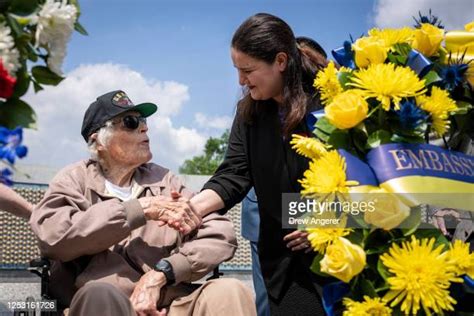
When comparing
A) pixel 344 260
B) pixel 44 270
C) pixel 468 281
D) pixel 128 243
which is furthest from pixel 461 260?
pixel 44 270

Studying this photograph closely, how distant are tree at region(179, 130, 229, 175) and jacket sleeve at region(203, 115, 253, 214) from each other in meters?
34.3

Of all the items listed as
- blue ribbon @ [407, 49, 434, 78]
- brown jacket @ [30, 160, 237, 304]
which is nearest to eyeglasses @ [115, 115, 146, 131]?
brown jacket @ [30, 160, 237, 304]

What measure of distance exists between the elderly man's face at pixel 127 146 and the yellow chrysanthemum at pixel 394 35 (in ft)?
4.50

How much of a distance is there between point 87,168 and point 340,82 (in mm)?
1465

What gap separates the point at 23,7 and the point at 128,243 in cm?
164

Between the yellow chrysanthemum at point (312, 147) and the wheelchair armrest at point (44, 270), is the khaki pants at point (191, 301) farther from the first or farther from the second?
the yellow chrysanthemum at point (312, 147)

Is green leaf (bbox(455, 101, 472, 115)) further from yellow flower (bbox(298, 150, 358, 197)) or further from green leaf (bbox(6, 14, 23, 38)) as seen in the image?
green leaf (bbox(6, 14, 23, 38))

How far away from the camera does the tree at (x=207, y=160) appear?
37781mm

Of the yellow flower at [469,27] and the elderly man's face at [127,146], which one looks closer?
the yellow flower at [469,27]

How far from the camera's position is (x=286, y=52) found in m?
2.77

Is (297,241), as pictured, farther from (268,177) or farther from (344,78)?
(344,78)

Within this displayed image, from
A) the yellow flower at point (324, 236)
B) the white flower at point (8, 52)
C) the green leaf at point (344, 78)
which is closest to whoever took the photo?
the white flower at point (8, 52)

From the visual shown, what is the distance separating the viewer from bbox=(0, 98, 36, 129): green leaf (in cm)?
142
